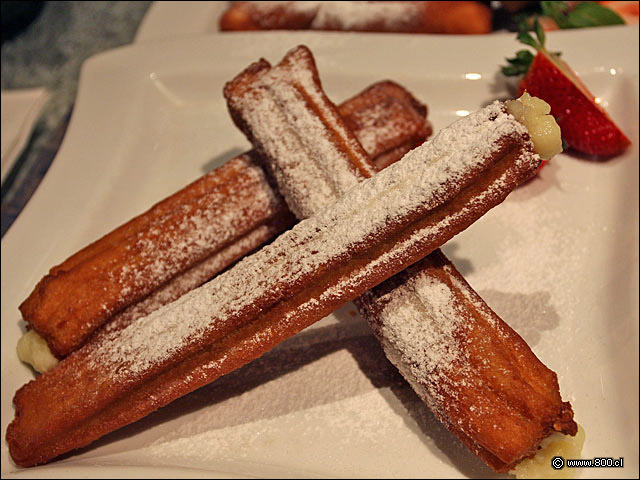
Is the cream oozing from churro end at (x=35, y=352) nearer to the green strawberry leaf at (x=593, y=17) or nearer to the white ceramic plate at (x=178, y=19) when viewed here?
the white ceramic plate at (x=178, y=19)

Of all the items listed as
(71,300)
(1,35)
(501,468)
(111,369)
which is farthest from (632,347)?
(1,35)

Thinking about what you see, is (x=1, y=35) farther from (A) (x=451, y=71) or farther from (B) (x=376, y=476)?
(B) (x=376, y=476)

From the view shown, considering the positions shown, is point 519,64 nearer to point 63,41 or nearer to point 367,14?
point 367,14

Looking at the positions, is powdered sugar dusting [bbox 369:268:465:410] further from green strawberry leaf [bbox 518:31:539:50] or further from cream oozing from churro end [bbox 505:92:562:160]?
green strawberry leaf [bbox 518:31:539:50]

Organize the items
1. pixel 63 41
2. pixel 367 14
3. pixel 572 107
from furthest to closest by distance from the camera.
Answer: pixel 63 41, pixel 367 14, pixel 572 107

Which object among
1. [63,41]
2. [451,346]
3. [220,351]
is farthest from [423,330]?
[63,41]

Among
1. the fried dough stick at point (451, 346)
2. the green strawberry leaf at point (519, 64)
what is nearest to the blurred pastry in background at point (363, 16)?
the green strawberry leaf at point (519, 64)
